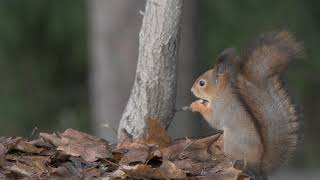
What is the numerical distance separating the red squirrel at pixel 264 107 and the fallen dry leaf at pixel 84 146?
0.95ft

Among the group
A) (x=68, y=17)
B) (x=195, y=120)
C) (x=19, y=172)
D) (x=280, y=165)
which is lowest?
(x=19, y=172)

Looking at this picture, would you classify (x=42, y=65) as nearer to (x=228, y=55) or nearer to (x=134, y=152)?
(x=228, y=55)

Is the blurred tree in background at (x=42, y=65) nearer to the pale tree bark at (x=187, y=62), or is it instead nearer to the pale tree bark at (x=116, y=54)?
the pale tree bark at (x=116, y=54)

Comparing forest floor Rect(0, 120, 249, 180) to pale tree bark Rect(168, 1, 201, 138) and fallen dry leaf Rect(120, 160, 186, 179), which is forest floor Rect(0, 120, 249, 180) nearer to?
fallen dry leaf Rect(120, 160, 186, 179)

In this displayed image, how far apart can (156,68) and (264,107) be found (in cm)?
27

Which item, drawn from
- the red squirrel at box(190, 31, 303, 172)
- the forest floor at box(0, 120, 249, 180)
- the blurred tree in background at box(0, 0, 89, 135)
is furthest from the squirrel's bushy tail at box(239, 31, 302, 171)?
the blurred tree in background at box(0, 0, 89, 135)

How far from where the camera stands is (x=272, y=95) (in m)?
2.18

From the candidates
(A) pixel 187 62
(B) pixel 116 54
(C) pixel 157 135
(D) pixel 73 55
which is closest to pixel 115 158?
(C) pixel 157 135

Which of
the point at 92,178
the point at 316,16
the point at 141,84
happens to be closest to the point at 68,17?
the point at 316,16

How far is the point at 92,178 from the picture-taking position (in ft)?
6.41

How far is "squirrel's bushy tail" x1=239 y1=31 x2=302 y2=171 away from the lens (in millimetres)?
2182

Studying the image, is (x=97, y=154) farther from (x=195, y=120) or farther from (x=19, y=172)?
(x=195, y=120)

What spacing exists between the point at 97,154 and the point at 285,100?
1.51 feet

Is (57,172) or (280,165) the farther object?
(280,165)
